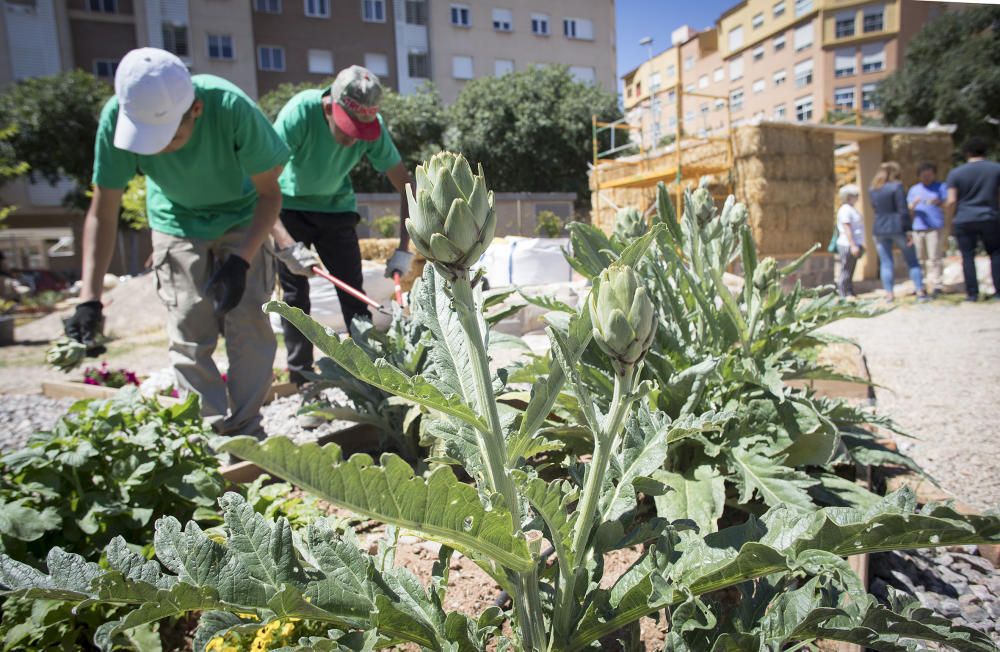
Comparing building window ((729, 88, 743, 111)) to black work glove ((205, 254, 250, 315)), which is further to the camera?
building window ((729, 88, 743, 111))

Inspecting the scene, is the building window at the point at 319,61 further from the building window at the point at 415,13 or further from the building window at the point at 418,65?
the building window at the point at 415,13

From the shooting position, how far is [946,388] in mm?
2934

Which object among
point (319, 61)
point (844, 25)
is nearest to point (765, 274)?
point (319, 61)

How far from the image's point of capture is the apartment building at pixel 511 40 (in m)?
22.6

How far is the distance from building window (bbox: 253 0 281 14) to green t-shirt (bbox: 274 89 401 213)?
21005 millimetres

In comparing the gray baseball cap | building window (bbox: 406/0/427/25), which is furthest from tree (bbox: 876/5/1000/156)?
the gray baseball cap

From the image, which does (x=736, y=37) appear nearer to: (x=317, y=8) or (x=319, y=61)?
(x=319, y=61)

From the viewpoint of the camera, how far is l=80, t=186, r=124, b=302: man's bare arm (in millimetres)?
2340

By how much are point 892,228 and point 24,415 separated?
309 inches

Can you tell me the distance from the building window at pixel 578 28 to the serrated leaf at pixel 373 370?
27.4 meters

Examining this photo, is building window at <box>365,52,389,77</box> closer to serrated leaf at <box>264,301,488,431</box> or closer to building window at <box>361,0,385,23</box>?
building window at <box>361,0,385,23</box>

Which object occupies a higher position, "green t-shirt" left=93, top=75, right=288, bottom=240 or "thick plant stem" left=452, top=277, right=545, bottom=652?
"green t-shirt" left=93, top=75, right=288, bottom=240

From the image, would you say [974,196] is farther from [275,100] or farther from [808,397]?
[275,100]

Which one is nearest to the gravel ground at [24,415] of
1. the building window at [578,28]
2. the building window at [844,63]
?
the building window at [578,28]
